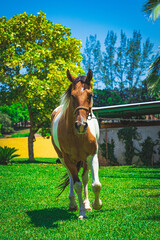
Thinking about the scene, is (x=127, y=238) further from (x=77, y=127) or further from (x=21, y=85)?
(x=21, y=85)

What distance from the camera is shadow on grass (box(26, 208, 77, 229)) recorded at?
4.05 m

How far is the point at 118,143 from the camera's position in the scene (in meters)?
15.0

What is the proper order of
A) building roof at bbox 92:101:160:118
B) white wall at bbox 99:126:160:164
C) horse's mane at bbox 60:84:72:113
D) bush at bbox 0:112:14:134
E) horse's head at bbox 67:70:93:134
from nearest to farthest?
1. horse's head at bbox 67:70:93:134
2. horse's mane at bbox 60:84:72:113
3. building roof at bbox 92:101:160:118
4. white wall at bbox 99:126:160:164
5. bush at bbox 0:112:14:134

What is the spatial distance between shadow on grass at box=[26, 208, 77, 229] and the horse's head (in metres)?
1.73

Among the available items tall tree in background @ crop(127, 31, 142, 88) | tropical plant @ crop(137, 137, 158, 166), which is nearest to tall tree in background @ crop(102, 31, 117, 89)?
tall tree in background @ crop(127, 31, 142, 88)

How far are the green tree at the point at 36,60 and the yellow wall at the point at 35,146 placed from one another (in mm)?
6034

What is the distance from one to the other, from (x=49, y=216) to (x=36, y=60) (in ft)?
41.1

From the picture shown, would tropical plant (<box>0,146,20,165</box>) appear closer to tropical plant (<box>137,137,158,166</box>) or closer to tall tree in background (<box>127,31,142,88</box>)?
tropical plant (<box>137,137,158,166</box>)

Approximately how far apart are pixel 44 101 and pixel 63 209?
11729mm

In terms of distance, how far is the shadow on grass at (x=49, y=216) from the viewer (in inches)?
160

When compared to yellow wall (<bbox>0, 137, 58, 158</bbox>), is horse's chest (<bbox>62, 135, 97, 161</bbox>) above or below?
above

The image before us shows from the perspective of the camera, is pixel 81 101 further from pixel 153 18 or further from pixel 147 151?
pixel 147 151

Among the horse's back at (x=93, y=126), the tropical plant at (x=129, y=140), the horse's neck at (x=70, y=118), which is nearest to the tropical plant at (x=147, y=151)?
the tropical plant at (x=129, y=140)

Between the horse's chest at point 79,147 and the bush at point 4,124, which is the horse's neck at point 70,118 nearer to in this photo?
the horse's chest at point 79,147
